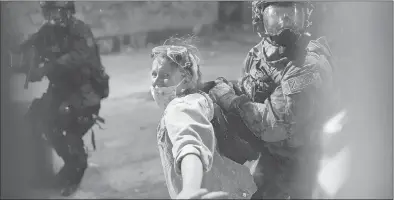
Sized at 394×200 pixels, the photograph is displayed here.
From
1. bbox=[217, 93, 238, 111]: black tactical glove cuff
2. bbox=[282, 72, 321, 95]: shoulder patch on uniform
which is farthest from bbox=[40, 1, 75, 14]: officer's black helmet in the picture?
bbox=[282, 72, 321, 95]: shoulder patch on uniform

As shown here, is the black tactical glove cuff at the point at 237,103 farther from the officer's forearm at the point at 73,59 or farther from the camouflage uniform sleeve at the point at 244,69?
the officer's forearm at the point at 73,59

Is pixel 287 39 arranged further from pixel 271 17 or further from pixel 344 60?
pixel 344 60

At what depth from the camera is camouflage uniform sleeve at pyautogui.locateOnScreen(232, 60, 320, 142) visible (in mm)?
1420

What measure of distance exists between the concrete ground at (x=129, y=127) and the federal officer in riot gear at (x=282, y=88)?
0.09 metres

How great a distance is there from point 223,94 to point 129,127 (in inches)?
17.1

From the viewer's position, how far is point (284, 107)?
1.44 metres

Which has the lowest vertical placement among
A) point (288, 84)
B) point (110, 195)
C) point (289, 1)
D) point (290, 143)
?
point (110, 195)

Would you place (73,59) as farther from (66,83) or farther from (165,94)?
(165,94)

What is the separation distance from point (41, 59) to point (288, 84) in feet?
2.96

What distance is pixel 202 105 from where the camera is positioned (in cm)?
122

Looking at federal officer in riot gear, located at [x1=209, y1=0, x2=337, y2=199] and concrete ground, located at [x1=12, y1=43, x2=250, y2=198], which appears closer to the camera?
federal officer in riot gear, located at [x1=209, y1=0, x2=337, y2=199]

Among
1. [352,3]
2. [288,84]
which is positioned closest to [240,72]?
[288,84]

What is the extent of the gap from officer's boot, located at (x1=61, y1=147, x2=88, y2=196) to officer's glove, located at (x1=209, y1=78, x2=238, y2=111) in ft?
2.01

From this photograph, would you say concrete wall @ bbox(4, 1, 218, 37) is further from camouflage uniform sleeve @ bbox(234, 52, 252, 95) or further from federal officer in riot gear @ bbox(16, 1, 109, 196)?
camouflage uniform sleeve @ bbox(234, 52, 252, 95)
